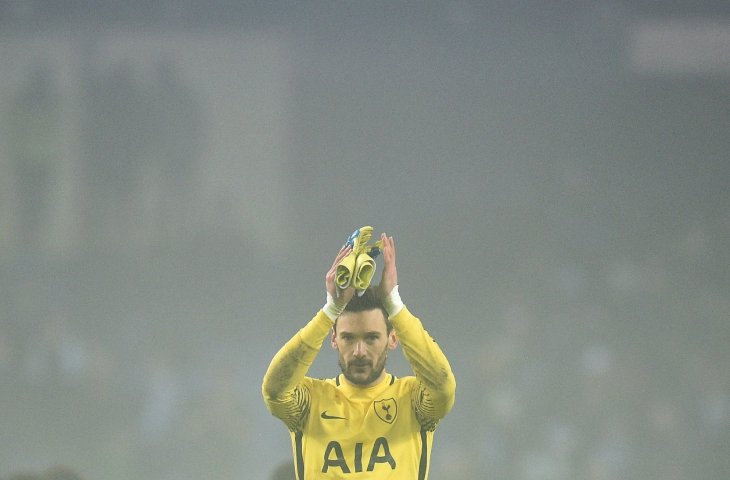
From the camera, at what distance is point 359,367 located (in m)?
2.95

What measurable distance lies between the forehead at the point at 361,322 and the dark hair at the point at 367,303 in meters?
0.01

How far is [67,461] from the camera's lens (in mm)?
4465

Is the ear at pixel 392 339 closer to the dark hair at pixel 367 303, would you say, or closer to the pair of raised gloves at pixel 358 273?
the dark hair at pixel 367 303

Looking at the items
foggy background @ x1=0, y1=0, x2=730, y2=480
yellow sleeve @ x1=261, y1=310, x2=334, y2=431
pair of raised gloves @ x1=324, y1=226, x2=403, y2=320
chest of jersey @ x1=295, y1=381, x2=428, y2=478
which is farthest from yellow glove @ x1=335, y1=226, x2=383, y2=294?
foggy background @ x1=0, y1=0, x2=730, y2=480

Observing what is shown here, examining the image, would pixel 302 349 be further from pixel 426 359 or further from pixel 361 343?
pixel 426 359

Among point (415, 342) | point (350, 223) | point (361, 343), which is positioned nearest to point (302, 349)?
point (361, 343)

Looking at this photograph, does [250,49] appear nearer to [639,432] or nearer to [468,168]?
[468,168]

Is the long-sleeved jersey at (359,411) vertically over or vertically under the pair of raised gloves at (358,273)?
under

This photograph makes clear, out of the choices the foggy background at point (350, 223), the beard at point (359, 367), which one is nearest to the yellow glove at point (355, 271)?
the beard at point (359, 367)

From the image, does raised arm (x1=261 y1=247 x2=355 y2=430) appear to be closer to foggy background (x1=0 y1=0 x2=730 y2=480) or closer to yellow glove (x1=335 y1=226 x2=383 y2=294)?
yellow glove (x1=335 y1=226 x2=383 y2=294)

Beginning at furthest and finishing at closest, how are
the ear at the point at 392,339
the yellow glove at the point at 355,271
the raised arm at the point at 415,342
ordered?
the ear at the point at 392,339
the raised arm at the point at 415,342
the yellow glove at the point at 355,271

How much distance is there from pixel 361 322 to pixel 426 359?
23 cm

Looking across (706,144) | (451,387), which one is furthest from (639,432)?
(451,387)

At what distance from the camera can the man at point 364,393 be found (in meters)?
2.78
